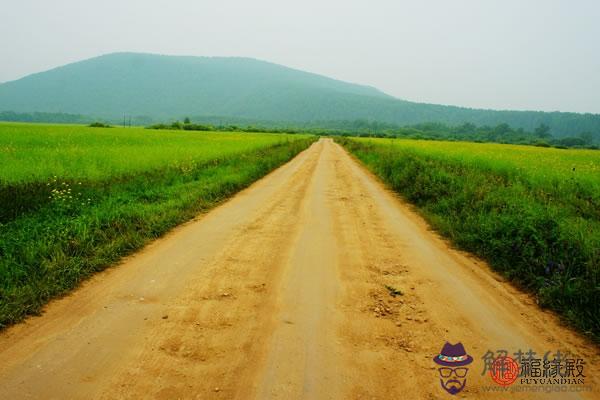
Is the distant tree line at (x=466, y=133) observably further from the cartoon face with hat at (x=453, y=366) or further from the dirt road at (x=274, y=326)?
the cartoon face with hat at (x=453, y=366)

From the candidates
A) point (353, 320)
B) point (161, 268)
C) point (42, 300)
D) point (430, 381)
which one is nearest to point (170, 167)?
point (161, 268)

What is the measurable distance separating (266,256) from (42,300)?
2744mm

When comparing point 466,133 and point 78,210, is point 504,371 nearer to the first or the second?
point 78,210

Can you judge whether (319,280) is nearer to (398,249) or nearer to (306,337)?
(306,337)

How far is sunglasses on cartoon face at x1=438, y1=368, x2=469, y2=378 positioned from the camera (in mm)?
2883

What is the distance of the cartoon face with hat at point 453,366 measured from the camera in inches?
109

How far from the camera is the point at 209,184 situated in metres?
10.6

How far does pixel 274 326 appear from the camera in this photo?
3.51 m

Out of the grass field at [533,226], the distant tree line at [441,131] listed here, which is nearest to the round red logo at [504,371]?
the grass field at [533,226]

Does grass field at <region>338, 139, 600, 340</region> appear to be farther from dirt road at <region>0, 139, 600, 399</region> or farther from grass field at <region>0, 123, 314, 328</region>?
grass field at <region>0, 123, 314, 328</region>

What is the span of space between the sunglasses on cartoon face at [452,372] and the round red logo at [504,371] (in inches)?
8.8

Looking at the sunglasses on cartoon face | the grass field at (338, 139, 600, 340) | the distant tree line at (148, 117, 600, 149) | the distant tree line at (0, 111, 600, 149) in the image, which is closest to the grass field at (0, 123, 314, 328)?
the sunglasses on cartoon face

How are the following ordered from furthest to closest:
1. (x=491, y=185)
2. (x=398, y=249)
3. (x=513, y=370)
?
(x=491, y=185) → (x=398, y=249) → (x=513, y=370)

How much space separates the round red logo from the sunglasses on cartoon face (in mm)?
223
